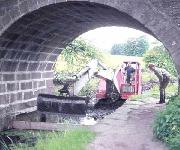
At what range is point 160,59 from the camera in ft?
81.7

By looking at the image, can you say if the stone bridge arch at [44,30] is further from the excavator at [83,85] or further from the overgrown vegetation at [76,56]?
the overgrown vegetation at [76,56]

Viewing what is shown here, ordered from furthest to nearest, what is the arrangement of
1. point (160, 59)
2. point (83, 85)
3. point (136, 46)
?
1. point (136, 46)
2. point (160, 59)
3. point (83, 85)

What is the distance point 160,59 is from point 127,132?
18095mm

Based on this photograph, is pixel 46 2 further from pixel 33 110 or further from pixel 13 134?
pixel 33 110

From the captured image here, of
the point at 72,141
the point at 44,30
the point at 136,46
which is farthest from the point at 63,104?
the point at 136,46

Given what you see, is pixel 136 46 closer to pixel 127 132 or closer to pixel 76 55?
pixel 76 55

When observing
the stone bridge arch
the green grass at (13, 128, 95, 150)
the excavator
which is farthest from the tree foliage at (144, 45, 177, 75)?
the green grass at (13, 128, 95, 150)

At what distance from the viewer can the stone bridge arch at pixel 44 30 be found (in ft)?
23.2

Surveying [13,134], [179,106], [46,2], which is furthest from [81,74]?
[179,106]

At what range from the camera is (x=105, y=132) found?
724 centimetres

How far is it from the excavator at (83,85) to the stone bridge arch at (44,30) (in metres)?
0.71

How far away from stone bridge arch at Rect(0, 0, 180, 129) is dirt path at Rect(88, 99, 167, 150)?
1299 millimetres

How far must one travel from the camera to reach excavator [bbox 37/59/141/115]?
1103cm

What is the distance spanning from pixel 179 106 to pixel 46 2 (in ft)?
10.00
